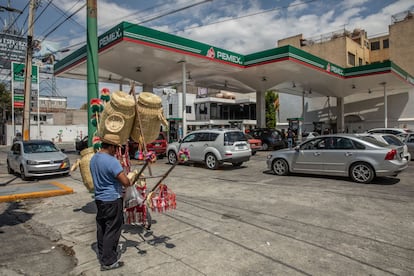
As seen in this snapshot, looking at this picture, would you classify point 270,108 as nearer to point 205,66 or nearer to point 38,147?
point 205,66

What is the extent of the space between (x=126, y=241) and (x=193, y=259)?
130cm

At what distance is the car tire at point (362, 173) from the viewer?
884cm

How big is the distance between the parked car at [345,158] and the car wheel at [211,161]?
2.70 meters

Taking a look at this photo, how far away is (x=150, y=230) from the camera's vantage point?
5.12 metres

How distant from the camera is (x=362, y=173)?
29.6ft

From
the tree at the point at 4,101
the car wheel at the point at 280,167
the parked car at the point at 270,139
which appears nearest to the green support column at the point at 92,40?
the car wheel at the point at 280,167

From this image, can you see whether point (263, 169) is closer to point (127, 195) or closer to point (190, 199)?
point (190, 199)

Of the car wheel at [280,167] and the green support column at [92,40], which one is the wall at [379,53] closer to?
the car wheel at [280,167]

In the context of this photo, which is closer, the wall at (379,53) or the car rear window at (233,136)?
the car rear window at (233,136)

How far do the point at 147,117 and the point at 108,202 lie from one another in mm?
1674

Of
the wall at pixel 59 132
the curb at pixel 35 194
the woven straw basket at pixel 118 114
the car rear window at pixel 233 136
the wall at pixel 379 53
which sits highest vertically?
the wall at pixel 379 53

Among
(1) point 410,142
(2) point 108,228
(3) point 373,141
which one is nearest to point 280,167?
(3) point 373,141

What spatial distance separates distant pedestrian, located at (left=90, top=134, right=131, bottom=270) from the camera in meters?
3.72

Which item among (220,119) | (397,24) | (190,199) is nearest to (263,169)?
(190,199)
